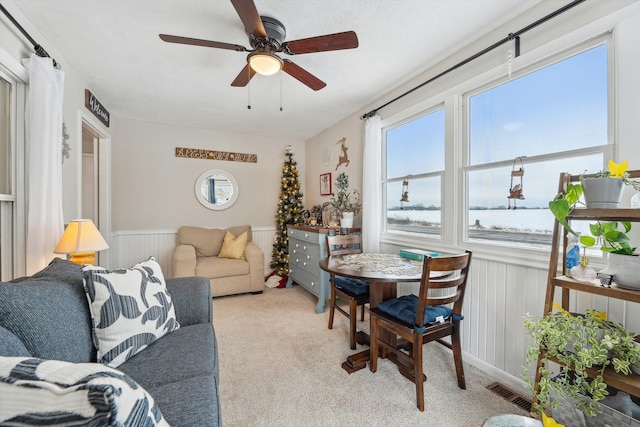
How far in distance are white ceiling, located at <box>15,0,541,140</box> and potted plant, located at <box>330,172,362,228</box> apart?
97 cm

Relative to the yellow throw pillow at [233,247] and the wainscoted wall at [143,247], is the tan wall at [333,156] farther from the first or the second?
the wainscoted wall at [143,247]

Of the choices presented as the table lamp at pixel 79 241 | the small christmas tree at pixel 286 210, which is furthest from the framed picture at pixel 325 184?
the table lamp at pixel 79 241

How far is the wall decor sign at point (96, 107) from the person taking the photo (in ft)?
9.29

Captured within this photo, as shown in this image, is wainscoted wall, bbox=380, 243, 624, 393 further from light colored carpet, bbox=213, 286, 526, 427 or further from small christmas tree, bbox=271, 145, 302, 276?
small christmas tree, bbox=271, 145, 302, 276

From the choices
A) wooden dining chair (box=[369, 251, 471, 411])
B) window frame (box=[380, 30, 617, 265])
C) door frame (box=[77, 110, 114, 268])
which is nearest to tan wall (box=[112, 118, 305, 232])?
door frame (box=[77, 110, 114, 268])

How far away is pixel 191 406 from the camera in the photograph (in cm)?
95

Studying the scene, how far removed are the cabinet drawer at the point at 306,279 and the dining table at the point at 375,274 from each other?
38.3 inches

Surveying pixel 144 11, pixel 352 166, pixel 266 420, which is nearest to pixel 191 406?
pixel 266 420

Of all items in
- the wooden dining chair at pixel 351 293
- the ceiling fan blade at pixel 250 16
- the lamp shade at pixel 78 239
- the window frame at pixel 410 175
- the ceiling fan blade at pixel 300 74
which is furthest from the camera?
the window frame at pixel 410 175

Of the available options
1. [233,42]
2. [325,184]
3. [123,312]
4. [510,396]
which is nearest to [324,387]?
[510,396]

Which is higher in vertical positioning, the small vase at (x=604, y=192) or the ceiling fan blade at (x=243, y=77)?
the ceiling fan blade at (x=243, y=77)

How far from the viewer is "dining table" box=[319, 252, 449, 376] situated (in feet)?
5.78

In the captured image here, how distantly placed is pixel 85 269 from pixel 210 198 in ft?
10.7

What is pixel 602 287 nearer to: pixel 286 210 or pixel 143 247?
pixel 286 210
